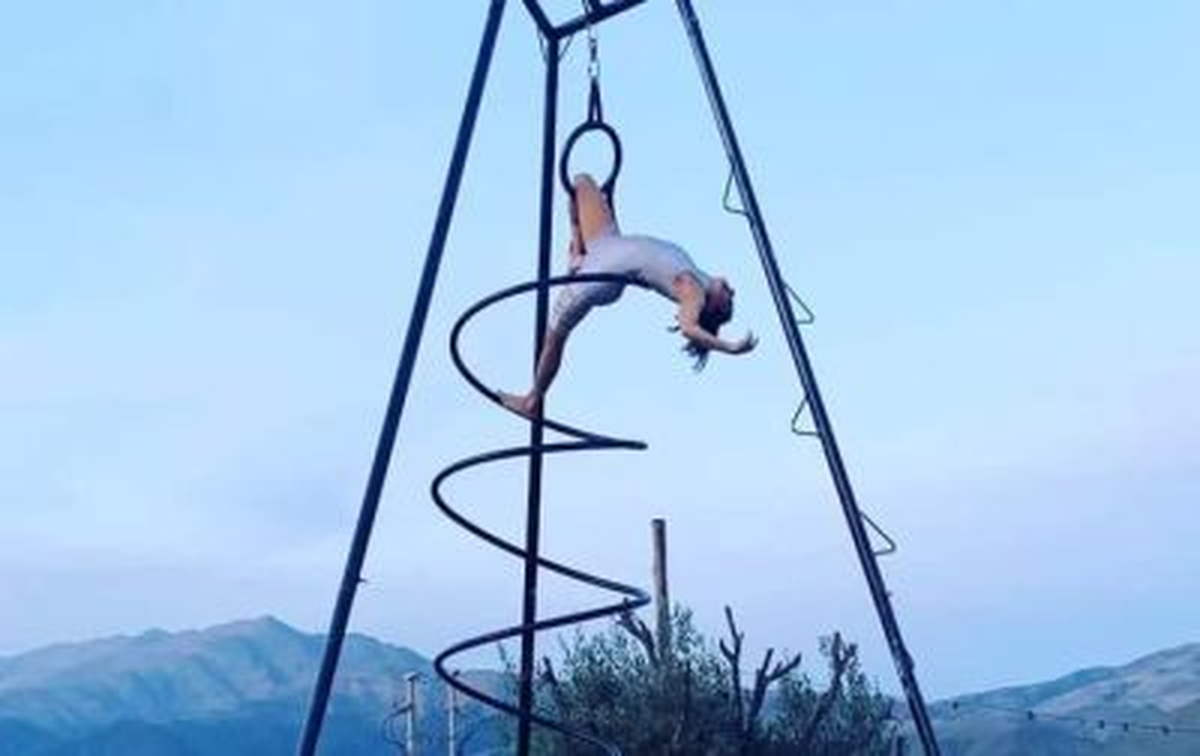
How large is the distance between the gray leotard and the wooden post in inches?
475

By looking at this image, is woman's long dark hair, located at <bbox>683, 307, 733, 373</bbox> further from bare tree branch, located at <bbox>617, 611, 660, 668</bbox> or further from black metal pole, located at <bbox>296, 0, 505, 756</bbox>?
bare tree branch, located at <bbox>617, 611, 660, 668</bbox>

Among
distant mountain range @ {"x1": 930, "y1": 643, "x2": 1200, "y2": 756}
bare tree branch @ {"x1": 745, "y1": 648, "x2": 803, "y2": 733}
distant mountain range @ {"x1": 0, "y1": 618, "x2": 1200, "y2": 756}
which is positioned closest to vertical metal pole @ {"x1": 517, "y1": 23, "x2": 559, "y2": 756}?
bare tree branch @ {"x1": 745, "y1": 648, "x2": 803, "y2": 733}

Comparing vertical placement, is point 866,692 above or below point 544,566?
above

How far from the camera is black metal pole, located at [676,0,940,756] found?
3.29 metres

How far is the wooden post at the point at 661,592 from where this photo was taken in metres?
15.9

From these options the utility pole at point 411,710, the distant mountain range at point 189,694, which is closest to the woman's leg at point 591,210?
the utility pole at point 411,710

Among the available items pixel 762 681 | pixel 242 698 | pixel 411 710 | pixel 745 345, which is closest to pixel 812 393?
pixel 745 345

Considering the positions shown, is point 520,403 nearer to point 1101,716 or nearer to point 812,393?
point 812,393

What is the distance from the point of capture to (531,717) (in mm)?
4617

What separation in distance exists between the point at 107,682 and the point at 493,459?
7407 centimetres

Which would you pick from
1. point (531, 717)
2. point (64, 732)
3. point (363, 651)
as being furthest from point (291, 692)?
point (531, 717)

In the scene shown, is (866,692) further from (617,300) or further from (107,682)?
(107,682)

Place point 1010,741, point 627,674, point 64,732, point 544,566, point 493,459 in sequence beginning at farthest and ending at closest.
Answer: point 64,732
point 1010,741
point 627,674
point 544,566
point 493,459

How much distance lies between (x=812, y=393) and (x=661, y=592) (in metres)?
13.2
